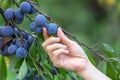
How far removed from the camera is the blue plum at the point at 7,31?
167 centimetres

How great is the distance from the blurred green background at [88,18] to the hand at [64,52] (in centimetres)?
410

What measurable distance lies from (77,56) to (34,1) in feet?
0.72

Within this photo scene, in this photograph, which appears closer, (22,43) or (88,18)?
(22,43)

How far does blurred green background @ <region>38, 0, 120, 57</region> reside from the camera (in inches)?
246

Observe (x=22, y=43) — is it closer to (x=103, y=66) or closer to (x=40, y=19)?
(x=40, y=19)

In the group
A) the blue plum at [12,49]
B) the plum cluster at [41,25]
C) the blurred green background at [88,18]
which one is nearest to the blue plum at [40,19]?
the plum cluster at [41,25]

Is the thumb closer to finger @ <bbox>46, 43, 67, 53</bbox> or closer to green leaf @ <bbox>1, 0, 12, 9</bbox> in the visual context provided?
finger @ <bbox>46, 43, 67, 53</bbox>

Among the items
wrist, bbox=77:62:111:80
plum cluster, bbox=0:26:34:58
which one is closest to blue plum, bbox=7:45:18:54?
plum cluster, bbox=0:26:34:58

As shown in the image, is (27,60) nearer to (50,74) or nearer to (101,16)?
(50,74)

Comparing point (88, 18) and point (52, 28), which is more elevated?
point (88, 18)

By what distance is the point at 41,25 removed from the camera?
1.61 meters

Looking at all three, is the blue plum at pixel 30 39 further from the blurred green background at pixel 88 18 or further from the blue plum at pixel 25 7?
the blurred green background at pixel 88 18

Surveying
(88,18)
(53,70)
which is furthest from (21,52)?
(88,18)

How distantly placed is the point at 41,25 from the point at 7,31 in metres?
0.11
